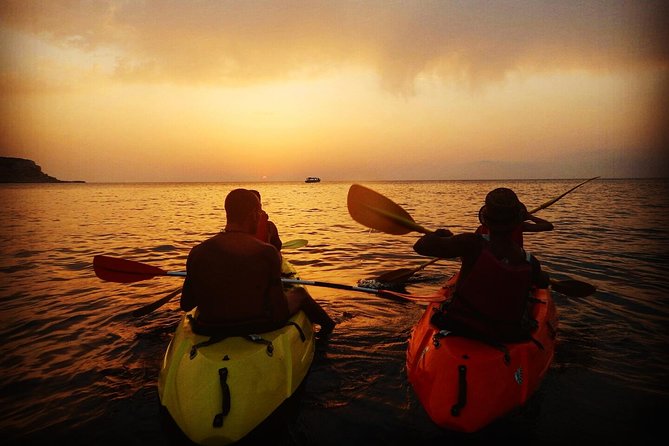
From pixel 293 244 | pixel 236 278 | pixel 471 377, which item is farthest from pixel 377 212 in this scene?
pixel 293 244

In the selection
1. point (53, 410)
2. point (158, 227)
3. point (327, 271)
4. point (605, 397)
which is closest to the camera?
point (53, 410)

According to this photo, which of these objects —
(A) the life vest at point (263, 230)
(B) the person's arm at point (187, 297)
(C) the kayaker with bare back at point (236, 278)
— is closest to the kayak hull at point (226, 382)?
(C) the kayaker with bare back at point (236, 278)

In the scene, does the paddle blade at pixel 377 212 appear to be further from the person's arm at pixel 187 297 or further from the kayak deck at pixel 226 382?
the person's arm at pixel 187 297

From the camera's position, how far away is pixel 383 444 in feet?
11.6

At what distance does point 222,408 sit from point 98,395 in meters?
2.13

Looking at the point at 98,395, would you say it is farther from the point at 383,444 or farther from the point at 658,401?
the point at 658,401

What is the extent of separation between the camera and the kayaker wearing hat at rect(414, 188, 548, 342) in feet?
11.6

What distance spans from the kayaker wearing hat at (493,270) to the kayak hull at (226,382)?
1.76 m

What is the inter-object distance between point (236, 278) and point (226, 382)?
889mm

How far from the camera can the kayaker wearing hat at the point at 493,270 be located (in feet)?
11.6

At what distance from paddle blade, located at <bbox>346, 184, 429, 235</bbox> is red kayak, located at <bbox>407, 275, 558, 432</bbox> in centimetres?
138

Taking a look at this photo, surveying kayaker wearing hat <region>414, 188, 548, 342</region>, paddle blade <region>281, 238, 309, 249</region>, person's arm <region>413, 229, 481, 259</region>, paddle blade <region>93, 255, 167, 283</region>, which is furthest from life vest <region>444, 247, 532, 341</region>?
paddle blade <region>281, 238, 309, 249</region>

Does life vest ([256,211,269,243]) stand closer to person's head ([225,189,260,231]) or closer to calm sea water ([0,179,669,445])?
calm sea water ([0,179,669,445])

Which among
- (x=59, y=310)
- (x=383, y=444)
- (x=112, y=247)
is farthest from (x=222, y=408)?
(x=112, y=247)
